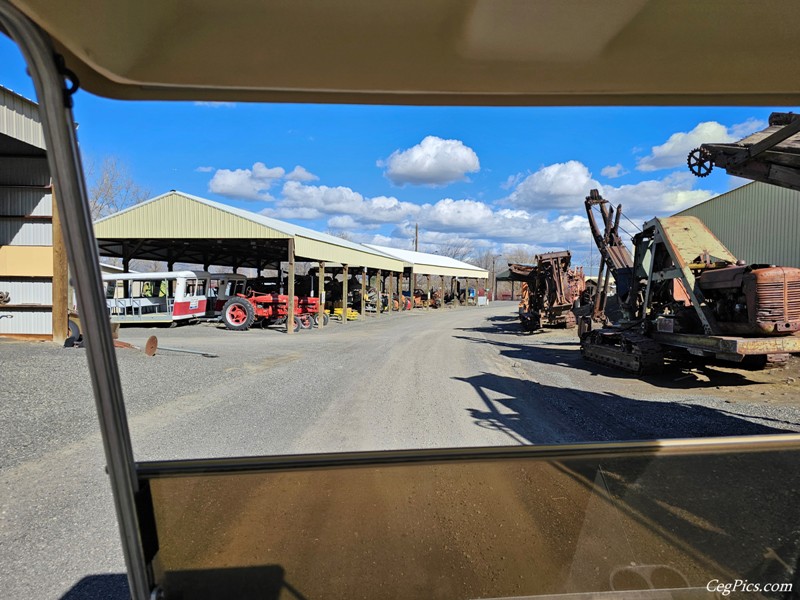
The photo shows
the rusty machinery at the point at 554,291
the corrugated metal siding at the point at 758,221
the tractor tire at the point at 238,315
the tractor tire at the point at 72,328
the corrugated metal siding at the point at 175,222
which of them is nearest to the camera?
the corrugated metal siding at the point at 758,221

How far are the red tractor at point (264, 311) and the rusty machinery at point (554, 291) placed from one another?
9.36m

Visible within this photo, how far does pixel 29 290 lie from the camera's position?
13.3 m

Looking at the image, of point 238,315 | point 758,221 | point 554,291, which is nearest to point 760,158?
point 758,221

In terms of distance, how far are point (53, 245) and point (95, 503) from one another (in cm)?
1214

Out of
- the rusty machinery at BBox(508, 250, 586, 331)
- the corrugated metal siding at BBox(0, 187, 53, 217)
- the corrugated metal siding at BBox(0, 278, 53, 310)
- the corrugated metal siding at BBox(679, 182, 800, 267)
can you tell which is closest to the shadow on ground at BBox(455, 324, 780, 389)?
the rusty machinery at BBox(508, 250, 586, 331)

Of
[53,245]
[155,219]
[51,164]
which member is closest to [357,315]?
[155,219]

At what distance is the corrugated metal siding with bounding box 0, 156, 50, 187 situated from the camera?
1283 cm

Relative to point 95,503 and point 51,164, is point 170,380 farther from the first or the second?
point 51,164

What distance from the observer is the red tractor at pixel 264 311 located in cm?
1856

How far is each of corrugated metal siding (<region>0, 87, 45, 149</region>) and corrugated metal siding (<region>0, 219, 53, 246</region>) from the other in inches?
116

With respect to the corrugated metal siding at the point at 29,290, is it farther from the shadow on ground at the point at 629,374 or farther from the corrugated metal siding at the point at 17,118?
the shadow on ground at the point at 629,374

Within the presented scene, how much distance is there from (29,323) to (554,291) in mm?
17379

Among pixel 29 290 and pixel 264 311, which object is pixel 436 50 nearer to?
pixel 29 290

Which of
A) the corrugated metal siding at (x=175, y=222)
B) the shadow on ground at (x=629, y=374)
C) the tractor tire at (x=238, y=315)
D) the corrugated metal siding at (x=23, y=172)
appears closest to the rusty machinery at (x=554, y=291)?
the shadow on ground at (x=629, y=374)
